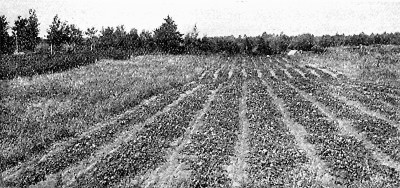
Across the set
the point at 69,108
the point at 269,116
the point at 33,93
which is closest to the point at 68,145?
the point at 69,108

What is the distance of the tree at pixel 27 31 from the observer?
7906cm

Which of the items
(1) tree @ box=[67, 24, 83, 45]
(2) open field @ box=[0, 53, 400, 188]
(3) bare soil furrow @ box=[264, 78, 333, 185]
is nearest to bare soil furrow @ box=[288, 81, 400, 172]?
(2) open field @ box=[0, 53, 400, 188]

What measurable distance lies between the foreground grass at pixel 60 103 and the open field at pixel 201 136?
4.1 inches

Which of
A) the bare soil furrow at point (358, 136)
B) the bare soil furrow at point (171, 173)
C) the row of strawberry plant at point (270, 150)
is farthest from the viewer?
the bare soil furrow at point (358, 136)

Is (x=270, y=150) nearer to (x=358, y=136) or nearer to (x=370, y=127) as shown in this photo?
(x=358, y=136)

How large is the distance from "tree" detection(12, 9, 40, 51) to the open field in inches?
2003

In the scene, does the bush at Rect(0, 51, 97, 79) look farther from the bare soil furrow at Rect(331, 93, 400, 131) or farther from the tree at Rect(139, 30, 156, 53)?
the tree at Rect(139, 30, 156, 53)

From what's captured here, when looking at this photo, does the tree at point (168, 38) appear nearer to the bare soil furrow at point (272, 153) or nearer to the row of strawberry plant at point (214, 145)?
the row of strawberry plant at point (214, 145)

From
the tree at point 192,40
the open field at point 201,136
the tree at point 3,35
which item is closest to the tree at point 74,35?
the tree at point 3,35

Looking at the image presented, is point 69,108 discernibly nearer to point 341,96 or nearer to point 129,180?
point 129,180

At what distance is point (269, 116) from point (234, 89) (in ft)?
39.3

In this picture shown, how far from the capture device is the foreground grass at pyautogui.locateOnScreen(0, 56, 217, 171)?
60.4ft

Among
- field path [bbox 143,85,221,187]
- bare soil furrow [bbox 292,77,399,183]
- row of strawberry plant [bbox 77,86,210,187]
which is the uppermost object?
bare soil furrow [bbox 292,77,399,183]

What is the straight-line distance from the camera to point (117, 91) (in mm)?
31516
